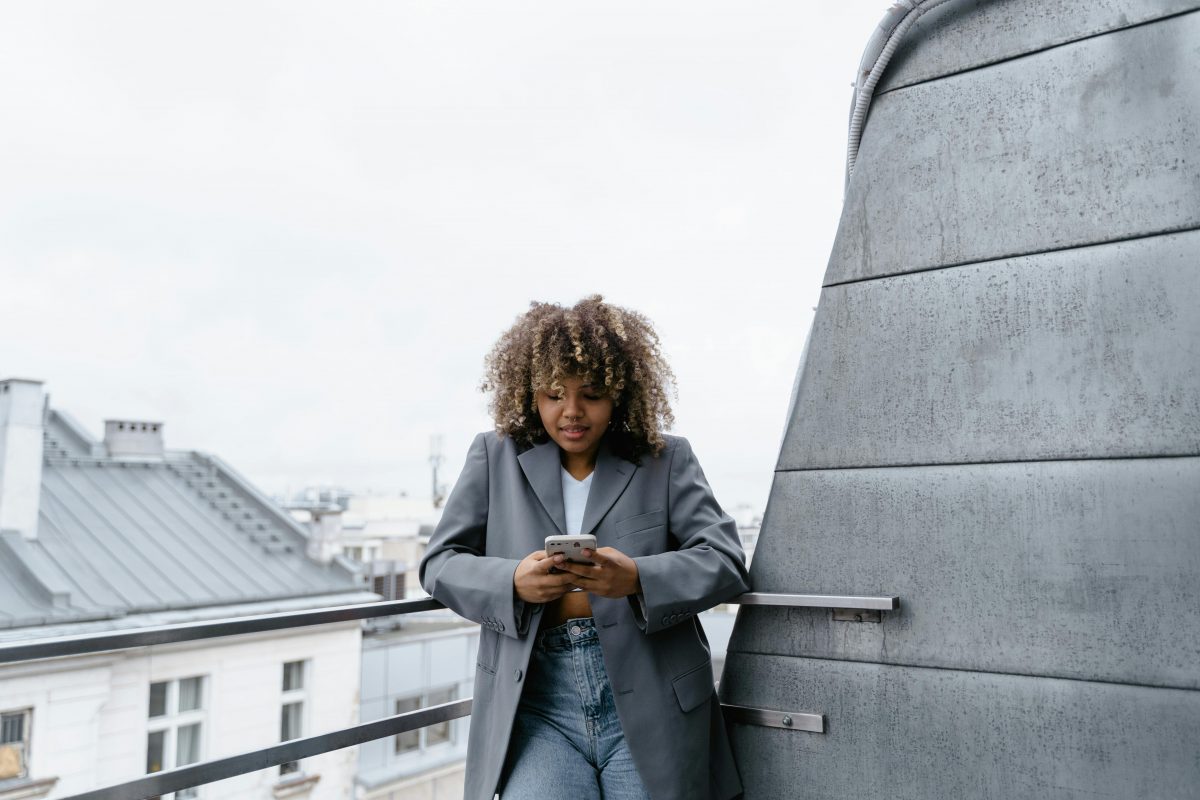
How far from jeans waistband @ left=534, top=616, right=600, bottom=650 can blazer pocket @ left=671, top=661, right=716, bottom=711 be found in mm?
177

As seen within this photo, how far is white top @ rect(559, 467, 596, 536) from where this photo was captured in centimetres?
166

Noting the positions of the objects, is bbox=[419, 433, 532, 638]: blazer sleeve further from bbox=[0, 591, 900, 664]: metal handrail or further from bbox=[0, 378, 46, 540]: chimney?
bbox=[0, 378, 46, 540]: chimney

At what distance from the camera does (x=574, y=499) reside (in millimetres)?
1691

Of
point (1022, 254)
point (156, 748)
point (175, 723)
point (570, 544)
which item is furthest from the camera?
point (175, 723)

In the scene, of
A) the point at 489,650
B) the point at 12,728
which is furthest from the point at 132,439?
the point at 489,650

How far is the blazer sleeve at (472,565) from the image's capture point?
1.50 meters

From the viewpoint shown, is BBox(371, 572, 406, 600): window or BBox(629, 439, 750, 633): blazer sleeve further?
BBox(371, 572, 406, 600): window

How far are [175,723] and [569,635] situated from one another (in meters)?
13.4

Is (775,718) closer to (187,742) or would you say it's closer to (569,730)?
(569,730)

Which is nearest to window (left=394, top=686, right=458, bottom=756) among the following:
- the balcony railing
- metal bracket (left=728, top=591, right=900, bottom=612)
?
the balcony railing

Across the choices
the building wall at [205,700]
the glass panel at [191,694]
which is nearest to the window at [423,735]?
the building wall at [205,700]

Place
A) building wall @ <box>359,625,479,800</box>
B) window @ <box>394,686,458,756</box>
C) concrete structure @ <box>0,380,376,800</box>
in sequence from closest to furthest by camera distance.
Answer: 1. concrete structure @ <box>0,380,376,800</box>
2. building wall @ <box>359,625,479,800</box>
3. window @ <box>394,686,458,756</box>

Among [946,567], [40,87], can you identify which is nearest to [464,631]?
[946,567]

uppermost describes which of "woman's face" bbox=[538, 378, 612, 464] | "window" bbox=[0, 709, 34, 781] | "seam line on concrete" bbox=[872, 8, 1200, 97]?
"seam line on concrete" bbox=[872, 8, 1200, 97]
